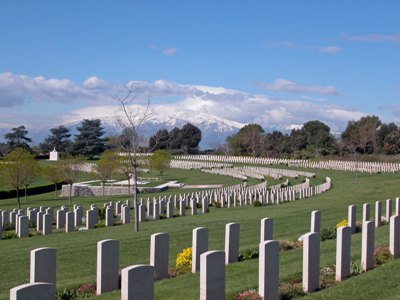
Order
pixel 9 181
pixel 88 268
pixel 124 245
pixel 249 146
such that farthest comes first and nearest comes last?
pixel 249 146 → pixel 9 181 → pixel 124 245 → pixel 88 268

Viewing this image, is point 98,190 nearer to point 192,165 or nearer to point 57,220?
point 57,220

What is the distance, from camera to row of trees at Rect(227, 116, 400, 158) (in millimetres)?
80438

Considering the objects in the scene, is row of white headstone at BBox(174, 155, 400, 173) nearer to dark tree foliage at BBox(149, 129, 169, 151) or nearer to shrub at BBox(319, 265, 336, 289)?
dark tree foliage at BBox(149, 129, 169, 151)

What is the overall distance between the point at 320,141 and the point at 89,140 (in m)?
39.6

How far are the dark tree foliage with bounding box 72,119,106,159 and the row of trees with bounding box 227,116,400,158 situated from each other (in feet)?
76.6

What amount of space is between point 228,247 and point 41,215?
41.2 feet

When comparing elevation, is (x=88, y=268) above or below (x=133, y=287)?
below

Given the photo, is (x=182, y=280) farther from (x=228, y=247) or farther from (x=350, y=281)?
(x=350, y=281)

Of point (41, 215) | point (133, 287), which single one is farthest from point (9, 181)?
point (133, 287)

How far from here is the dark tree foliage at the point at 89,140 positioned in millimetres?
101625

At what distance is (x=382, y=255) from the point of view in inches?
458

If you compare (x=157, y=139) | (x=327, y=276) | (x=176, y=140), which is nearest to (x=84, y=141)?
(x=176, y=140)

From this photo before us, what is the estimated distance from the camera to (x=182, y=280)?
9.42m

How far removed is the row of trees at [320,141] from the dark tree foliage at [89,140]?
2335cm
